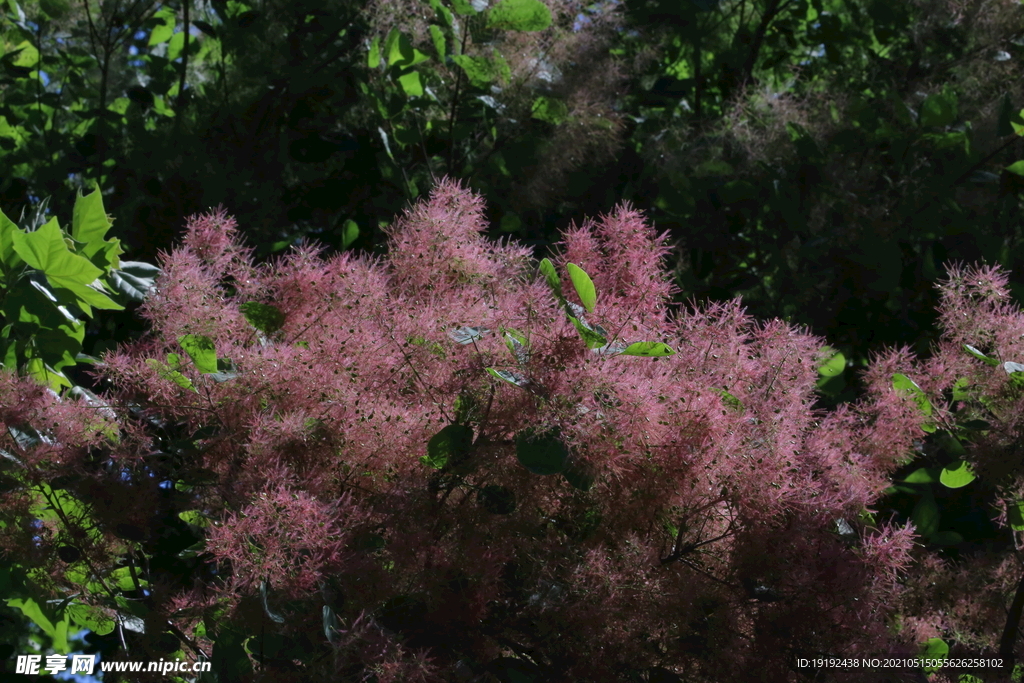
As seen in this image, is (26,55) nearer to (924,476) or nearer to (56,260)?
(56,260)

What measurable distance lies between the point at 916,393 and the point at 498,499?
0.80 m

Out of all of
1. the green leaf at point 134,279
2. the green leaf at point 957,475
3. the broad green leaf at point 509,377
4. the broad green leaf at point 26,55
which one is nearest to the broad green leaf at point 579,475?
the broad green leaf at point 509,377

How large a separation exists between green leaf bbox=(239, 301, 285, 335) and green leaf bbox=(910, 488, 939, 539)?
1.30 meters

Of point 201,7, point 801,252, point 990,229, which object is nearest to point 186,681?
point 801,252

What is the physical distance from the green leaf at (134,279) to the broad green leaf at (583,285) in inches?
39.8

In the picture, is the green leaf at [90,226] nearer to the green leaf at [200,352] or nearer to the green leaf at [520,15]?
the green leaf at [200,352]

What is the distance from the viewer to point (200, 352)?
4.94 ft

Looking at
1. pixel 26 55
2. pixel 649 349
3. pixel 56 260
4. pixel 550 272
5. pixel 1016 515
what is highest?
pixel 26 55

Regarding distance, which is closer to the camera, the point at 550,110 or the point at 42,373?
the point at 42,373

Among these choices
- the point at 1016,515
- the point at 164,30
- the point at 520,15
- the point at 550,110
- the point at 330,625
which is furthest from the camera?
the point at 164,30

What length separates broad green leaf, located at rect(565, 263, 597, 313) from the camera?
1.27 meters

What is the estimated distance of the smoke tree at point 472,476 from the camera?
4.29 feet

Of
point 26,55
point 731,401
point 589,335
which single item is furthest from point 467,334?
point 26,55

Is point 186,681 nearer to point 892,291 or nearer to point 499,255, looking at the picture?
point 499,255
